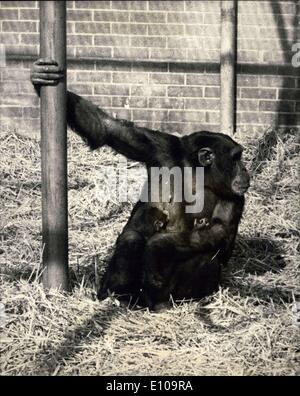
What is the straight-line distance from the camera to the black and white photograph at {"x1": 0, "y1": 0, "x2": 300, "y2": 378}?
3283 millimetres

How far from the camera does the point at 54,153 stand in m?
3.48

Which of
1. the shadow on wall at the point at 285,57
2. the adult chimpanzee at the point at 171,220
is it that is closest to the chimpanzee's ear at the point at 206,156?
the adult chimpanzee at the point at 171,220

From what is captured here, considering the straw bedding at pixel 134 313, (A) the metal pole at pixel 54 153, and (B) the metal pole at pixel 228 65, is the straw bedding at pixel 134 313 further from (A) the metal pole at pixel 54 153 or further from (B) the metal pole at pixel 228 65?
(B) the metal pole at pixel 228 65

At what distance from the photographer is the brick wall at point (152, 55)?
22.5 ft

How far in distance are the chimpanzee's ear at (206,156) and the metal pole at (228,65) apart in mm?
2852

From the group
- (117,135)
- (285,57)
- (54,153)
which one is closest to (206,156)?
(117,135)

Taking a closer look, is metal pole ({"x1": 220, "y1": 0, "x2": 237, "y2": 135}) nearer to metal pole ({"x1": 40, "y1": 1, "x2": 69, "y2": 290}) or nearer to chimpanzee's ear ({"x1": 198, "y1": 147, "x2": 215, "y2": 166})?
chimpanzee's ear ({"x1": 198, "y1": 147, "x2": 215, "y2": 166})

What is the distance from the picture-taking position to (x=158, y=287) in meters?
3.79

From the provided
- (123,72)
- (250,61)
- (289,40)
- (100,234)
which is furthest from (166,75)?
(100,234)

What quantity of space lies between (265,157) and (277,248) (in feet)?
5.77

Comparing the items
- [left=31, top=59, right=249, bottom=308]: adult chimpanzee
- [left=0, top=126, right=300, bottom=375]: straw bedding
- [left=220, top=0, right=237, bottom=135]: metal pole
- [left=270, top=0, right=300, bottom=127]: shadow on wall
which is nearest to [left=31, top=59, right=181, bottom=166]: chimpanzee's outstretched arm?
[left=31, top=59, right=249, bottom=308]: adult chimpanzee

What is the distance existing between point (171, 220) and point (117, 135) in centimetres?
59
